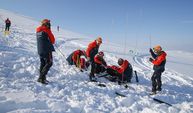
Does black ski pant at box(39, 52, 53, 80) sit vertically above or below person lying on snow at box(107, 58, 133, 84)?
above

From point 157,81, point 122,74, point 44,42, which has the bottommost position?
point 157,81

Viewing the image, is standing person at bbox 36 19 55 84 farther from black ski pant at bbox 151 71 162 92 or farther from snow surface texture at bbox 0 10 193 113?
black ski pant at bbox 151 71 162 92

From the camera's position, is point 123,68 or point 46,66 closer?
point 46,66

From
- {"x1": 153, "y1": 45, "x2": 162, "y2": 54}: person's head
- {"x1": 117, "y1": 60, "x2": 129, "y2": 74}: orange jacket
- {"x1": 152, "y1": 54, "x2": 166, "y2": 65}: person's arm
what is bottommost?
{"x1": 117, "y1": 60, "x2": 129, "y2": 74}: orange jacket

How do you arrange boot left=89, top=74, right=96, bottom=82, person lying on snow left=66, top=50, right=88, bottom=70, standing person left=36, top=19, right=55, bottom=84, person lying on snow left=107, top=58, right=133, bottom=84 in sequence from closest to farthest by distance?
standing person left=36, top=19, right=55, bottom=84 < boot left=89, top=74, right=96, bottom=82 < person lying on snow left=107, top=58, right=133, bottom=84 < person lying on snow left=66, top=50, right=88, bottom=70

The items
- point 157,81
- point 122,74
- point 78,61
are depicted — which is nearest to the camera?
point 157,81

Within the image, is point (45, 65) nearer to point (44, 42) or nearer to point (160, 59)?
point (44, 42)

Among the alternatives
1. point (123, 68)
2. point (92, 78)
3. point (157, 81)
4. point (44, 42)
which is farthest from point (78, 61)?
point (157, 81)

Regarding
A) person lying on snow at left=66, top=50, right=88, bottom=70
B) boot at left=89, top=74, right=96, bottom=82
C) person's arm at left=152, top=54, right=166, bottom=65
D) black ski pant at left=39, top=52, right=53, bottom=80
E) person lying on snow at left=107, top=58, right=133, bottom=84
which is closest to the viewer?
black ski pant at left=39, top=52, right=53, bottom=80

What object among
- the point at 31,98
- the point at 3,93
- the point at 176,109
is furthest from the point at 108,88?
the point at 3,93

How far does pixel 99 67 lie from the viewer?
37.9ft

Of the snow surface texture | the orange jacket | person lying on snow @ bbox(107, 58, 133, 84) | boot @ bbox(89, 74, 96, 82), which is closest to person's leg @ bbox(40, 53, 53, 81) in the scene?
the snow surface texture

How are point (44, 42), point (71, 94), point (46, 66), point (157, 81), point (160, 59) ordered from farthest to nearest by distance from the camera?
1. point (157, 81)
2. point (160, 59)
3. point (46, 66)
4. point (44, 42)
5. point (71, 94)

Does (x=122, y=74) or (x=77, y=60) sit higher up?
(x=77, y=60)
